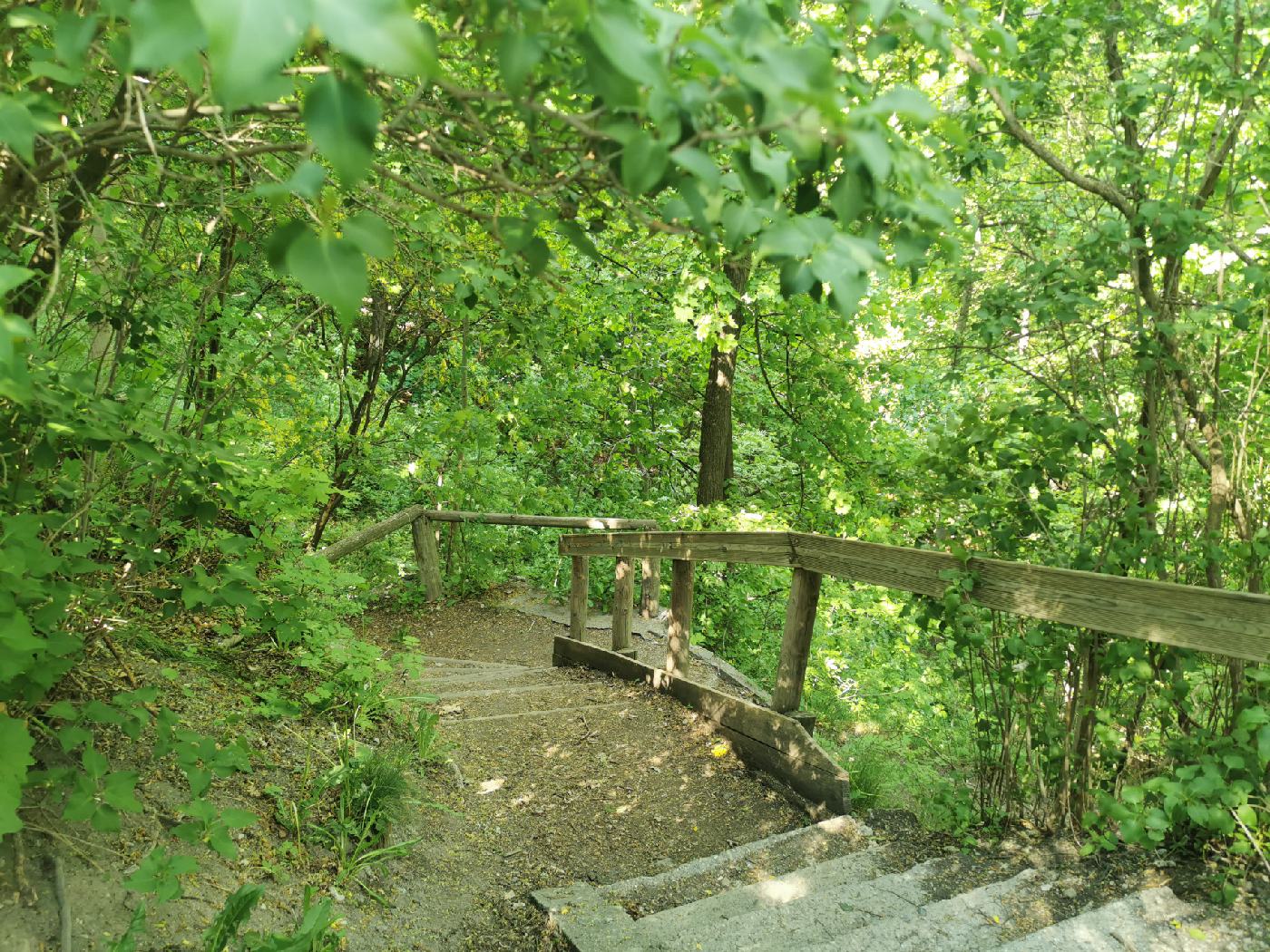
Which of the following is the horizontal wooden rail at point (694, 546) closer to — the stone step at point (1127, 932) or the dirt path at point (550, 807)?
the dirt path at point (550, 807)

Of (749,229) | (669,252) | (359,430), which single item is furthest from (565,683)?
(749,229)

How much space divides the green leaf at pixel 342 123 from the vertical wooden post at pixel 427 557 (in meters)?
8.67

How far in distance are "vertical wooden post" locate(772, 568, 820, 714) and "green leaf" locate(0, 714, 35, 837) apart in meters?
2.87

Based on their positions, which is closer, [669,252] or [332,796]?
[332,796]

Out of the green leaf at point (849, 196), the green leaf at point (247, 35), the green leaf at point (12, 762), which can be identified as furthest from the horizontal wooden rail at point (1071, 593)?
the green leaf at point (12, 762)

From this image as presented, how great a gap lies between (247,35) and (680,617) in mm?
4677

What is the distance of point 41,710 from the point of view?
2.52 meters

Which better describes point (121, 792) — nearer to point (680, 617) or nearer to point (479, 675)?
point (680, 617)

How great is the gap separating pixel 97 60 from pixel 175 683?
2.27 m

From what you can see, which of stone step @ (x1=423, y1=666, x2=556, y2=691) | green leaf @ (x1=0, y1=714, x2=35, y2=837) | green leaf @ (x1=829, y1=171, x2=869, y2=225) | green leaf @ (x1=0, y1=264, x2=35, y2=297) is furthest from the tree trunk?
green leaf @ (x1=0, y1=264, x2=35, y2=297)

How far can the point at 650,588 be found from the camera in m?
7.70

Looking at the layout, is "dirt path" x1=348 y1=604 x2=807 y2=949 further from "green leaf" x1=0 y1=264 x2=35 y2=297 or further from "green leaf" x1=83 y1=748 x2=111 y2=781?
"green leaf" x1=0 y1=264 x2=35 y2=297

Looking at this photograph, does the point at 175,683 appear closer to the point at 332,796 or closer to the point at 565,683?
the point at 332,796

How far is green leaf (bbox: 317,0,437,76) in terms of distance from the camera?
27.0 inches
